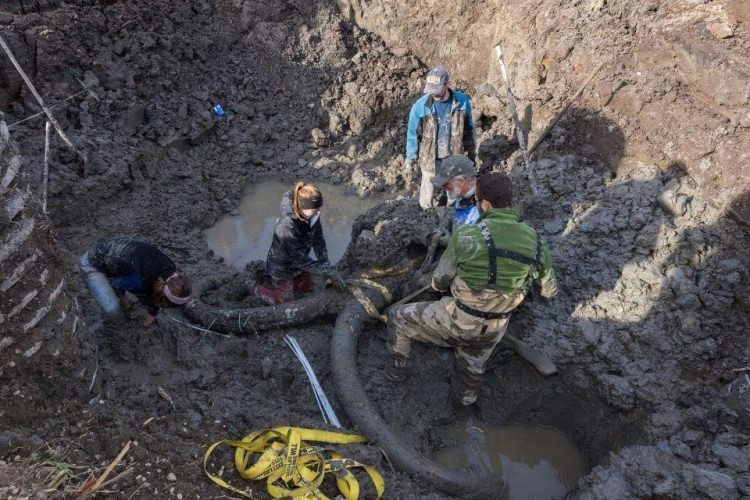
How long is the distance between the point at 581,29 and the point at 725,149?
2.53 metres

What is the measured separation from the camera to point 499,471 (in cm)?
409

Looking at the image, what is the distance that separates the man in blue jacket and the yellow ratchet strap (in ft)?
11.0

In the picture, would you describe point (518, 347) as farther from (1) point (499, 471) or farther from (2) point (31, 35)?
(2) point (31, 35)

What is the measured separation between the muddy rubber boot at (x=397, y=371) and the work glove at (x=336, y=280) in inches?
33.7

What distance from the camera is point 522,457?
4.16 meters

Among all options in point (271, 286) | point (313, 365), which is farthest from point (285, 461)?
point (271, 286)

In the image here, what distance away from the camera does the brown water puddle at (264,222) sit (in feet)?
20.7

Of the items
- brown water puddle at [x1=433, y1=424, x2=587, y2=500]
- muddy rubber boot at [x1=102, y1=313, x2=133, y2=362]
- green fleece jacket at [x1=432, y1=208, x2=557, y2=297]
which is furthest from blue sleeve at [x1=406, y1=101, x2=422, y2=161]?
muddy rubber boot at [x1=102, y1=313, x2=133, y2=362]

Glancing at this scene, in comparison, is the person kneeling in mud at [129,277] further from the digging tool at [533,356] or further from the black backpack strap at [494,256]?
the digging tool at [533,356]

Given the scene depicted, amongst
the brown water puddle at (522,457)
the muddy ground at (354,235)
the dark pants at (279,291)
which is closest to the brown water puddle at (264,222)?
the muddy ground at (354,235)

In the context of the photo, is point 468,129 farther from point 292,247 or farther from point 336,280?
point 292,247

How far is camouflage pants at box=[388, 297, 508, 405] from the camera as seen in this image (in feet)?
12.0

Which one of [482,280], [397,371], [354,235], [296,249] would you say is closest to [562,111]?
[354,235]

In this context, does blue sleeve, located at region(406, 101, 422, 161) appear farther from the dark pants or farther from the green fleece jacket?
the green fleece jacket
